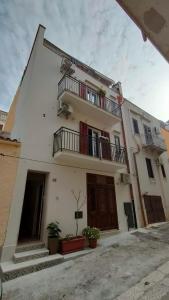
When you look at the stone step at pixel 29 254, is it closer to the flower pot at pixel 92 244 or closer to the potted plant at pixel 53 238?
the potted plant at pixel 53 238

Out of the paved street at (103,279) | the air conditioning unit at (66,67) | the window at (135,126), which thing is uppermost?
the air conditioning unit at (66,67)

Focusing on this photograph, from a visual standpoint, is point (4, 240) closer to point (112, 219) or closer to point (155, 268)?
point (155, 268)

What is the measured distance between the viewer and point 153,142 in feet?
42.0

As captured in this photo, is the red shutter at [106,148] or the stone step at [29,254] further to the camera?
the red shutter at [106,148]

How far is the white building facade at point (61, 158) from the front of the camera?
6.00m

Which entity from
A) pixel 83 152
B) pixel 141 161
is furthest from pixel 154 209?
pixel 83 152

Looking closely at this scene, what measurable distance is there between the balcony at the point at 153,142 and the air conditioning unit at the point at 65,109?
7.04 m

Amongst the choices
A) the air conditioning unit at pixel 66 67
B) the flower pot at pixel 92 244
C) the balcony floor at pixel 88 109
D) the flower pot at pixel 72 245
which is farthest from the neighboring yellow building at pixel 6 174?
the air conditioning unit at pixel 66 67

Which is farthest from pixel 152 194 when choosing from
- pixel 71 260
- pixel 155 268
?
pixel 71 260

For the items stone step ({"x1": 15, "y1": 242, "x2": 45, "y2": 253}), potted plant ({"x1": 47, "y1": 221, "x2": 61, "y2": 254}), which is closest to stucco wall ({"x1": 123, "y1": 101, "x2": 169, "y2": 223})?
potted plant ({"x1": 47, "y1": 221, "x2": 61, "y2": 254})

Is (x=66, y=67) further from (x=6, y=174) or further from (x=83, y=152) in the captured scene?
(x=6, y=174)

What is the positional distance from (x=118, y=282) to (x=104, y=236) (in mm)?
3594

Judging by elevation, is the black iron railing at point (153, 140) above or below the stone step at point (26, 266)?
above

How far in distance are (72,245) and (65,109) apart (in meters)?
5.89
